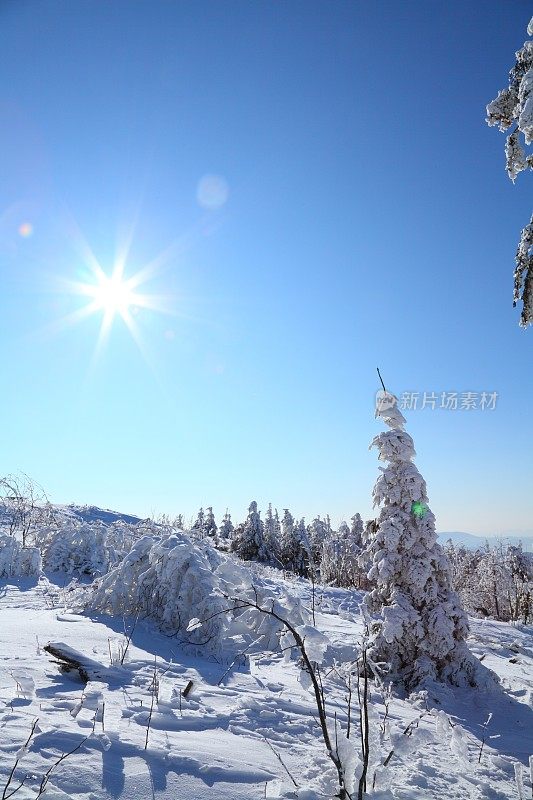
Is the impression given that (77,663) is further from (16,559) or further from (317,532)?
(317,532)

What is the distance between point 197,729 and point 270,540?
5005cm

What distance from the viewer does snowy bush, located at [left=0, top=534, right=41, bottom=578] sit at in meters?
11.4

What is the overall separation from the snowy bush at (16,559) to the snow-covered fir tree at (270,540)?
927 inches

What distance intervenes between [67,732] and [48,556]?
37.4 feet

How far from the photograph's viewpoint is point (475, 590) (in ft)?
113

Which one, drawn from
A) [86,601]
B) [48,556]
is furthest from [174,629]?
[48,556]

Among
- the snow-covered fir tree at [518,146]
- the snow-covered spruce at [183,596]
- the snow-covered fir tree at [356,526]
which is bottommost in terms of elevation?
the snow-covered spruce at [183,596]

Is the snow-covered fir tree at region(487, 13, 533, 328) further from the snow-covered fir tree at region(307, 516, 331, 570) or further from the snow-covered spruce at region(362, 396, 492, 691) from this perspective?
the snow-covered fir tree at region(307, 516, 331, 570)

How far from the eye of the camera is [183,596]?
731cm

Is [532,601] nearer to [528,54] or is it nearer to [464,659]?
[464,659]

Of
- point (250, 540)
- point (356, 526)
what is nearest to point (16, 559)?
point (250, 540)

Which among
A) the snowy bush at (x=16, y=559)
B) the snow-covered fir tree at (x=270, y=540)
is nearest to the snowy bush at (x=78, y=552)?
the snowy bush at (x=16, y=559)

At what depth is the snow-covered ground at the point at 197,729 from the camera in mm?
2797

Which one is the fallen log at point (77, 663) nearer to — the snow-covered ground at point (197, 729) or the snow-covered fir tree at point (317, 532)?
the snow-covered ground at point (197, 729)
